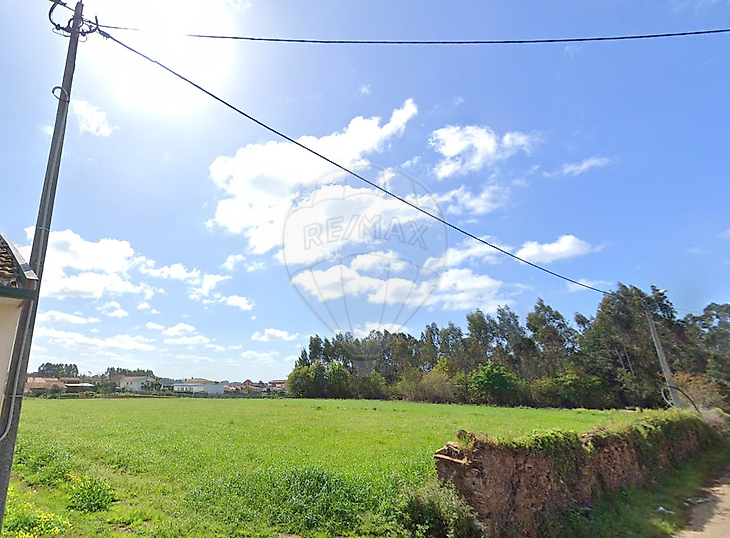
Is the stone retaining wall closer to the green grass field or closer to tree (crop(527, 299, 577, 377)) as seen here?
the green grass field

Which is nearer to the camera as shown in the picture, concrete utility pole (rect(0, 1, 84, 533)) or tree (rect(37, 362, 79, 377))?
concrete utility pole (rect(0, 1, 84, 533))

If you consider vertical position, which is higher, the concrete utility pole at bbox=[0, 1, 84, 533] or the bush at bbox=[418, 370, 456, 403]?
the concrete utility pole at bbox=[0, 1, 84, 533]

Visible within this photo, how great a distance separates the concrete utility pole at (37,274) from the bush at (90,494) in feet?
18.4

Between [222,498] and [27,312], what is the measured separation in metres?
5.98

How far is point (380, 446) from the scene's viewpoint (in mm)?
13359

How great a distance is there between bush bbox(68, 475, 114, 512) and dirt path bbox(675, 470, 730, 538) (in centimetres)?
1064

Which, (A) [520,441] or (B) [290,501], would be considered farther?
(B) [290,501]

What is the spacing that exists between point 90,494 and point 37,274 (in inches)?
274

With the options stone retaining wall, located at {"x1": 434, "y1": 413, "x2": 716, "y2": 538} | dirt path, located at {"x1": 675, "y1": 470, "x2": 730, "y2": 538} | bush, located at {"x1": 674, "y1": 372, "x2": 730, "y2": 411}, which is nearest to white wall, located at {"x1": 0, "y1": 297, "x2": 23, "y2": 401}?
stone retaining wall, located at {"x1": 434, "y1": 413, "x2": 716, "y2": 538}

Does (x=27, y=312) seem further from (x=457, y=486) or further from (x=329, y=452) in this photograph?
Answer: (x=329, y=452)

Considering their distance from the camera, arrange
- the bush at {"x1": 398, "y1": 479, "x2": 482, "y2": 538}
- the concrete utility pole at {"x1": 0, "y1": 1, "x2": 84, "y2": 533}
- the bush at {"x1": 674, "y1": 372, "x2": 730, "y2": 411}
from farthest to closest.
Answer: the bush at {"x1": 674, "y1": 372, "x2": 730, "y2": 411}, the bush at {"x1": 398, "y1": 479, "x2": 482, "y2": 538}, the concrete utility pole at {"x1": 0, "y1": 1, "x2": 84, "y2": 533}

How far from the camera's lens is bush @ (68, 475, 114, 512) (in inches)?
269

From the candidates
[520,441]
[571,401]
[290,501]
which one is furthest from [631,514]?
[571,401]

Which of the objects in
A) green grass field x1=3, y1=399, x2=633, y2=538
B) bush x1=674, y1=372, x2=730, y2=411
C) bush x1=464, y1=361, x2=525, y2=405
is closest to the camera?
green grass field x1=3, y1=399, x2=633, y2=538
